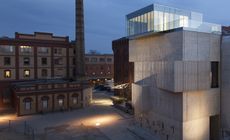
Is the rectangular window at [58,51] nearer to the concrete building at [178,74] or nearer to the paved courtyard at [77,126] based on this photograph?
the paved courtyard at [77,126]

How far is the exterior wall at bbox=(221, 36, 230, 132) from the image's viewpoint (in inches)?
796

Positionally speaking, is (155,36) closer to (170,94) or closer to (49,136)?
(170,94)

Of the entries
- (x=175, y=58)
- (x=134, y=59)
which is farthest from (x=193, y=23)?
(x=134, y=59)

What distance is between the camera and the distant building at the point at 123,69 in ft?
140

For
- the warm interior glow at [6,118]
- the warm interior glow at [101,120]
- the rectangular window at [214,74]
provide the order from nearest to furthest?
the rectangular window at [214,74]
the warm interior glow at [101,120]
the warm interior glow at [6,118]

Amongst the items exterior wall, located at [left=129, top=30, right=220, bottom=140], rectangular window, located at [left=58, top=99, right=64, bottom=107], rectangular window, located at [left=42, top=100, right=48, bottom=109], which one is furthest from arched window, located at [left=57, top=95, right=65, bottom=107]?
exterior wall, located at [left=129, top=30, right=220, bottom=140]

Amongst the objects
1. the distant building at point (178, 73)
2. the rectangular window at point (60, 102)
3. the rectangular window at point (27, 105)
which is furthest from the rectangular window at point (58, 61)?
the distant building at point (178, 73)

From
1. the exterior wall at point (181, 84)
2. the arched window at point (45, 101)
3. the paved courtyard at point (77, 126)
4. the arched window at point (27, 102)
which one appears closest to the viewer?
the exterior wall at point (181, 84)

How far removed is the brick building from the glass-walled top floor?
19.8m

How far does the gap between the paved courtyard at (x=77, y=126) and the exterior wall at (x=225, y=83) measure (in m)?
8.16

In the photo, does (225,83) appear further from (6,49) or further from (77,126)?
(6,49)

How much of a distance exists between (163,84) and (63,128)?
14387 mm

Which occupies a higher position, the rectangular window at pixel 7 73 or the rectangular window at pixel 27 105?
the rectangular window at pixel 7 73

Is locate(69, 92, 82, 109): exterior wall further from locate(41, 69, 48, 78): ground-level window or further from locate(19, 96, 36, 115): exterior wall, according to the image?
locate(41, 69, 48, 78): ground-level window
